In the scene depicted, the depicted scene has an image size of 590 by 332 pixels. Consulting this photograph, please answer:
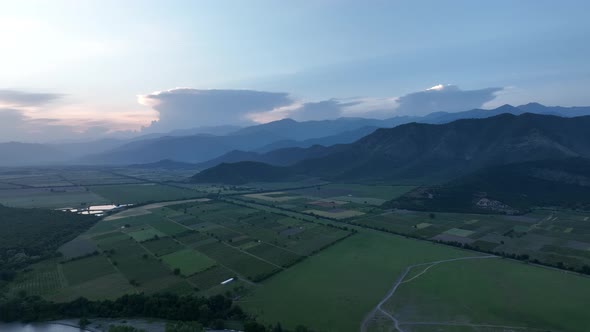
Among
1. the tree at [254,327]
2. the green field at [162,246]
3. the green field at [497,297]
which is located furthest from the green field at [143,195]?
the green field at [497,297]

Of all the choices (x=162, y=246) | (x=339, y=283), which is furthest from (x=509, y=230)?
(x=162, y=246)

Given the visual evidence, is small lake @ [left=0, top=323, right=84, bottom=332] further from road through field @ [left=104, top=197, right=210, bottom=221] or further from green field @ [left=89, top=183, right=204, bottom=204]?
green field @ [left=89, top=183, right=204, bottom=204]

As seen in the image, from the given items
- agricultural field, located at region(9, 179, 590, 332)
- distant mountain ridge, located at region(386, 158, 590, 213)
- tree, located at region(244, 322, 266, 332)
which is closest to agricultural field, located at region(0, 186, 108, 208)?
agricultural field, located at region(9, 179, 590, 332)

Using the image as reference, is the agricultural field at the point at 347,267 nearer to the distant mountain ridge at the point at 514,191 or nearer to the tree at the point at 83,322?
the tree at the point at 83,322

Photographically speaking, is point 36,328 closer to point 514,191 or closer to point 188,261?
point 188,261

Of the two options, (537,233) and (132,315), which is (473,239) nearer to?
(537,233)

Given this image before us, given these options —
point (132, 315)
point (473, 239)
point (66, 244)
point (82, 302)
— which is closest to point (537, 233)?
point (473, 239)

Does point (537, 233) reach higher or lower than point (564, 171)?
lower

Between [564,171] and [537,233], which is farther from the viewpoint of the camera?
[564,171]
